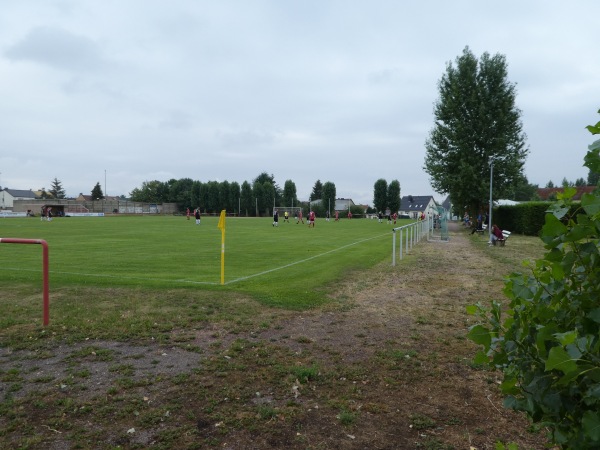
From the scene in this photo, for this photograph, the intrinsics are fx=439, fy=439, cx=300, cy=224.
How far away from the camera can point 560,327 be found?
163 cm

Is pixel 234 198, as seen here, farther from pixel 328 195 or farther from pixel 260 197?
pixel 328 195

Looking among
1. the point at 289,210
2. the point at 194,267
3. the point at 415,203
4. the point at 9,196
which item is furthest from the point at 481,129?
the point at 9,196

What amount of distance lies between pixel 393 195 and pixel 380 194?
3374mm

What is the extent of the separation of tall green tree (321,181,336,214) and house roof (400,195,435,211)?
36.1 meters

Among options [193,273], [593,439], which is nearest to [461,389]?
[593,439]

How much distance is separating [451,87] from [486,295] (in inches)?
1309

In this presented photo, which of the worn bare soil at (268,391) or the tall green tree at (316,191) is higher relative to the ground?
the tall green tree at (316,191)

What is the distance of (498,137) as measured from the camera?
37406 millimetres

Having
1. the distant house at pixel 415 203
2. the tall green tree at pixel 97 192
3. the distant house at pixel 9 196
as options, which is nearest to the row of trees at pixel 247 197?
the tall green tree at pixel 97 192

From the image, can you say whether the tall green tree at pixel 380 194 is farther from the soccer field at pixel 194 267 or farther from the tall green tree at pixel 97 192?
the soccer field at pixel 194 267

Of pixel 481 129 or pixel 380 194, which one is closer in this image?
pixel 481 129

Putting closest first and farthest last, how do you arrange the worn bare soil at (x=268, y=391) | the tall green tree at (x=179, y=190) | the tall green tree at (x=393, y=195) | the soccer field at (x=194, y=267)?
the worn bare soil at (x=268, y=391) < the soccer field at (x=194, y=267) < the tall green tree at (x=393, y=195) < the tall green tree at (x=179, y=190)

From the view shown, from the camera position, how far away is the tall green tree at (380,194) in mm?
115188

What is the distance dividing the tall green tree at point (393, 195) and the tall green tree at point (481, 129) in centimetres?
7606
